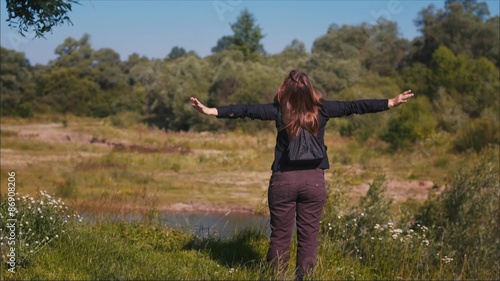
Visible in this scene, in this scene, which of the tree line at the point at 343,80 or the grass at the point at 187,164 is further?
the tree line at the point at 343,80

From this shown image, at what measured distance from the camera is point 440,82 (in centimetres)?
4253

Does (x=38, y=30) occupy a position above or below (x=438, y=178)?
above

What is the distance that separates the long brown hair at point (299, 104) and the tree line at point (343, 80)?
27.4m

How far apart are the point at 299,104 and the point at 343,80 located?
130ft

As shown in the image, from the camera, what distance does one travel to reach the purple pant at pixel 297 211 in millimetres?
5117

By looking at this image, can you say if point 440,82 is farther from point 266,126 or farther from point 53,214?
point 53,214

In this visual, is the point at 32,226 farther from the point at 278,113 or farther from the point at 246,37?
the point at 246,37

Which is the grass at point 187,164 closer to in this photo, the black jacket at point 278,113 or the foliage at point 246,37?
the black jacket at point 278,113

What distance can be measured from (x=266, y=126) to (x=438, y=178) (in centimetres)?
1904

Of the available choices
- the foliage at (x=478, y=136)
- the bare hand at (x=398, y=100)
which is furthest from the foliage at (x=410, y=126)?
the bare hand at (x=398, y=100)

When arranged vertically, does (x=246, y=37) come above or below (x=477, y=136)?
above

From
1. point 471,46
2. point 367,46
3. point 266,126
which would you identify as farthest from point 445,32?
point 266,126

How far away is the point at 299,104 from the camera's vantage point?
17.1 ft

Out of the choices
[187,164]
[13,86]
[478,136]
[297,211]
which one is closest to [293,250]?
[297,211]
